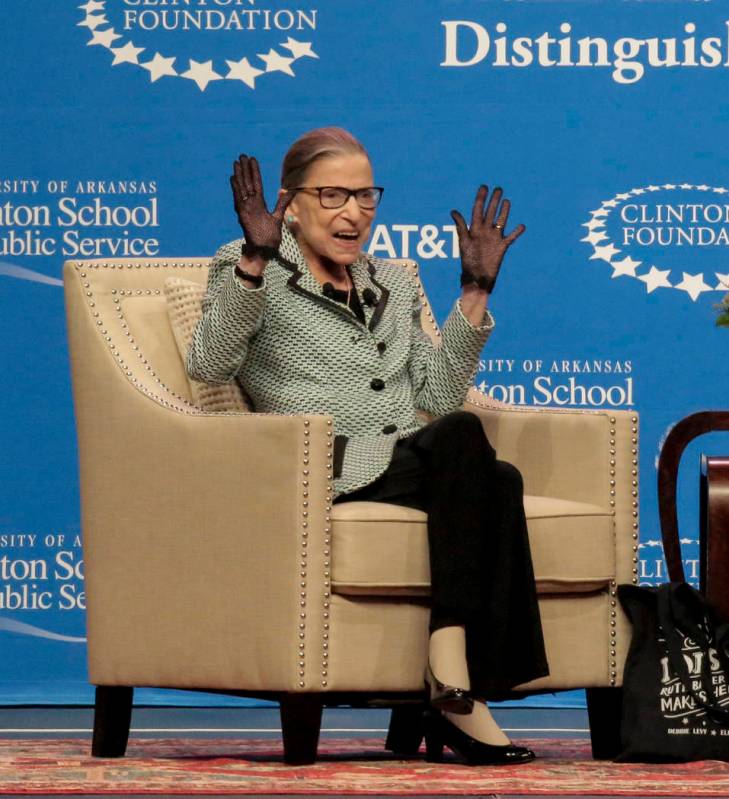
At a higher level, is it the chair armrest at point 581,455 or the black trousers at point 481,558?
the chair armrest at point 581,455

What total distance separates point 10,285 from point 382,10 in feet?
4.00

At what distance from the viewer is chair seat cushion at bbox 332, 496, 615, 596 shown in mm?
2719

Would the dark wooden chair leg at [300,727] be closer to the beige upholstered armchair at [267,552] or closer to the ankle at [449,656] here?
the beige upholstered armchair at [267,552]

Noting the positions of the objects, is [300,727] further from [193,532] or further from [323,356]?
[323,356]

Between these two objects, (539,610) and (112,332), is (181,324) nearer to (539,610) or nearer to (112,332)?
(112,332)

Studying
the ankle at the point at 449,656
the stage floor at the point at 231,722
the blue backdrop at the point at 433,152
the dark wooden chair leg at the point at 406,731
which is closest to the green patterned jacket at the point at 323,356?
the ankle at the point at 449,656

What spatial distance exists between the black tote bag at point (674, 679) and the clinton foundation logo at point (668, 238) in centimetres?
158

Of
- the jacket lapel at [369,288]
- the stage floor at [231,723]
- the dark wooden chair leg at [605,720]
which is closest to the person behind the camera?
the dark wooden chair leg at [605,720]

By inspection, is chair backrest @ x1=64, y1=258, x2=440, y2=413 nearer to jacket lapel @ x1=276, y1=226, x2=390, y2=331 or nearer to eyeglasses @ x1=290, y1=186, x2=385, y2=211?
jacket lapel @ x1=276, y1=226, x2=390, y2=331

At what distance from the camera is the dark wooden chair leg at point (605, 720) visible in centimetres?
288

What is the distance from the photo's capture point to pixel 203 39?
14.2 ft

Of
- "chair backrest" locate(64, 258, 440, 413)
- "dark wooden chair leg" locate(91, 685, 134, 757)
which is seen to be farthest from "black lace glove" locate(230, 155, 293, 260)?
"dark wooden chair leg" locate(91, 685, 134, 757)

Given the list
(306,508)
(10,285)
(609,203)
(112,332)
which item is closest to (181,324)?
(112,332)

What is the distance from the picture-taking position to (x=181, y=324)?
3156 millimetres
